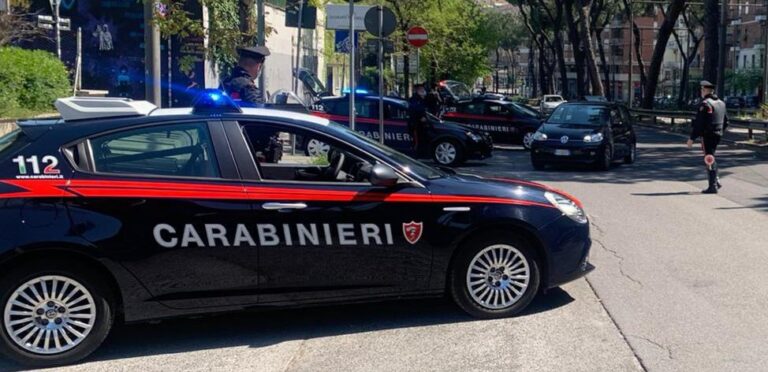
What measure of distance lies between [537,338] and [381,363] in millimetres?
1178

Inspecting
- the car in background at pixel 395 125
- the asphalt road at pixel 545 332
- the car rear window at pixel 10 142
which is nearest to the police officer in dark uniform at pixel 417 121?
the car in background at pixel 395 125

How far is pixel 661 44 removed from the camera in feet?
131

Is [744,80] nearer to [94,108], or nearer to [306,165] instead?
[306,165]

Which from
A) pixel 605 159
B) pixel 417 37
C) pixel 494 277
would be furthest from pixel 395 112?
pixel 494 277

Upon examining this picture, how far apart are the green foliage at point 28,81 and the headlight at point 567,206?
41.3 ft

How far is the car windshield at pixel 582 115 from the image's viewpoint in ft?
58.4

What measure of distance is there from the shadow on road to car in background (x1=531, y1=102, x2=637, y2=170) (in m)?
10.7

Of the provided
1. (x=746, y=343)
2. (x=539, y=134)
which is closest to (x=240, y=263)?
(x=746, y=343)

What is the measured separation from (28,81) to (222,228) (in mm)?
13509

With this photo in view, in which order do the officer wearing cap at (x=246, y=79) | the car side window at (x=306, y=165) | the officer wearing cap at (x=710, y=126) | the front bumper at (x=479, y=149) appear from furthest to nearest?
the front bumper at (x=479, y=149)
the officer wearing cap at (x=710, y=126)
the officer wearing cap at (x=246, y=79)
the car side window at (x=306, y=165)

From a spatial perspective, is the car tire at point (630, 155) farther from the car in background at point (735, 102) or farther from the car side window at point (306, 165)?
the car in background at point (735, 102)

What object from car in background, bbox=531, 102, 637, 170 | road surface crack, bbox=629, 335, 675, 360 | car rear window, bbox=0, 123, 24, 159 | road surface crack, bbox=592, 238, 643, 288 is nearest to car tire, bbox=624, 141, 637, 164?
car in background, bbox=531, 102, 637, 170

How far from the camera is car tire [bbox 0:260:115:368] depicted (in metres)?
5.09

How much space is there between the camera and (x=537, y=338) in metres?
5.71
